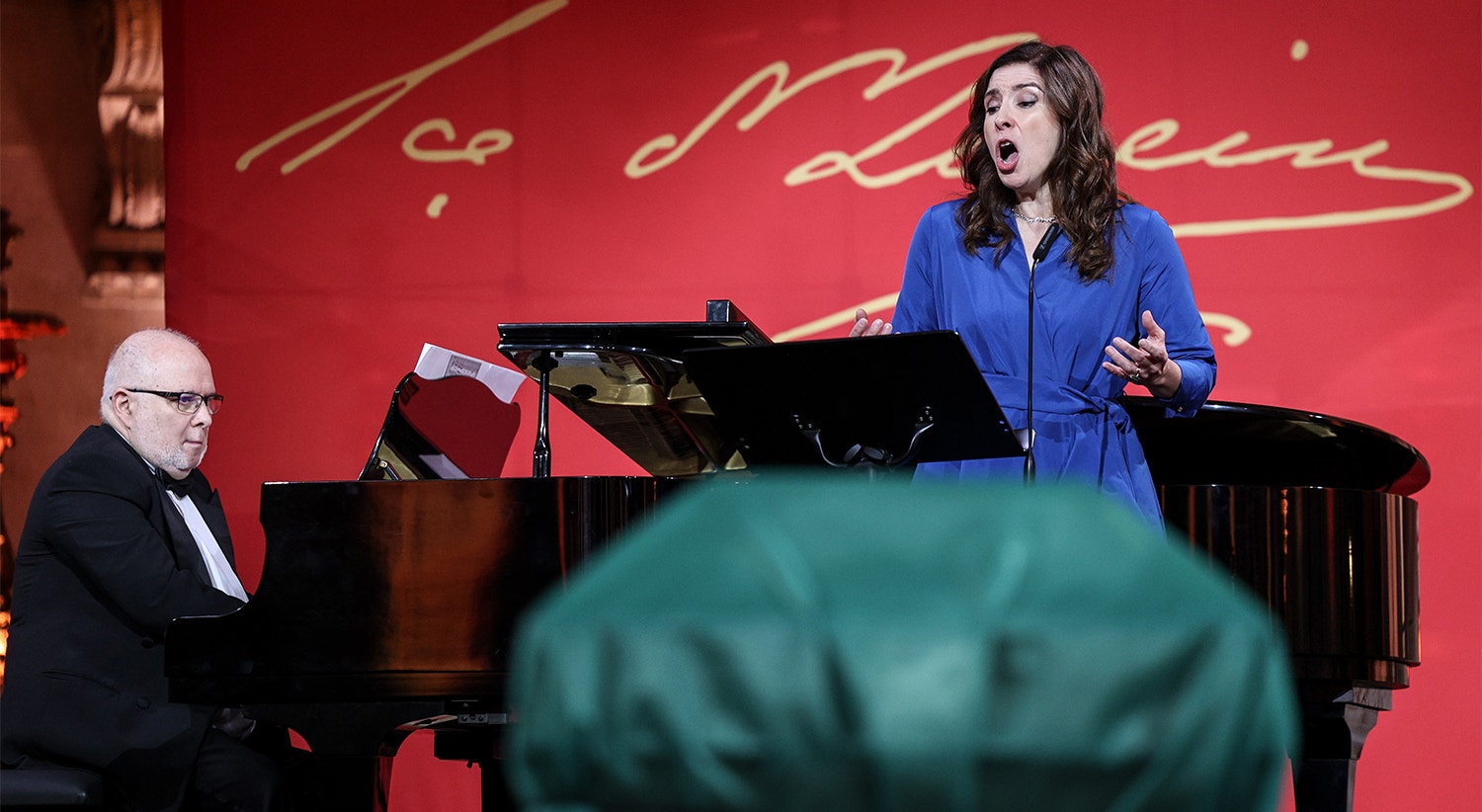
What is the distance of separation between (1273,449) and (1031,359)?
4.13 feet

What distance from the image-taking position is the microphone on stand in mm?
2086

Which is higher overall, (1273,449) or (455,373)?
(455,373)

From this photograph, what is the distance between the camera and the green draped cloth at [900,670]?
1.45 ft

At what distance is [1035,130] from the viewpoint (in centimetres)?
238

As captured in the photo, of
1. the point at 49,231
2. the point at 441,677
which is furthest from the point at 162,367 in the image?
the point at 49,231

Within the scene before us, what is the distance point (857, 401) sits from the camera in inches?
79.5

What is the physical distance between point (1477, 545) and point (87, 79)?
429 cm

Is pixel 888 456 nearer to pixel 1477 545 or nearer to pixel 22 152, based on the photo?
pixel 1477 545

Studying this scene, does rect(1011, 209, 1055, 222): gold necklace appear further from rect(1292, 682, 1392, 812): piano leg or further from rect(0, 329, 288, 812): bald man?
rect(0, 329, 288, 812): bald man

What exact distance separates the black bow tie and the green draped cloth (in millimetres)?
2862

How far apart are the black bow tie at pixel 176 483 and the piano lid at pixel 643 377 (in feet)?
2.85
